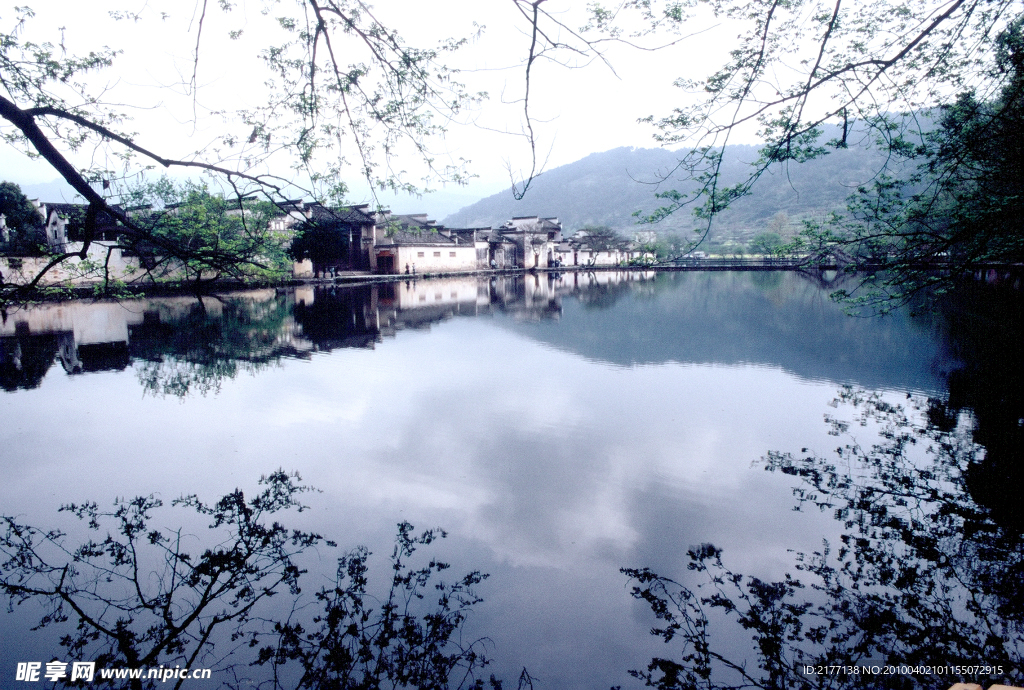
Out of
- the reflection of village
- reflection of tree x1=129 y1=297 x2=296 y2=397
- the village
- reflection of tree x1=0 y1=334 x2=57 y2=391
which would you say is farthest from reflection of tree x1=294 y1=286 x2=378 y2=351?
reflection of tree x1=0 y1=334 x2=57 y2=391

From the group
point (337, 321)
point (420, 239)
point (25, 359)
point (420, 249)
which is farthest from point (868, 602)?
point (420, 249)

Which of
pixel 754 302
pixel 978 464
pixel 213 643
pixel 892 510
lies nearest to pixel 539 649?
pixel 213 643

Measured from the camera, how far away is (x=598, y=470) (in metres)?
5.08

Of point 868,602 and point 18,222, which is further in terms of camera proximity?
point 18,222

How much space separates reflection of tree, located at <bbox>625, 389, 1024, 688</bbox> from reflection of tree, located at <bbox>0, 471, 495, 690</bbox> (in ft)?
4.13

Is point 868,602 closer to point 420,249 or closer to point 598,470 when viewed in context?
point 598,470

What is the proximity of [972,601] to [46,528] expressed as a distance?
6.34 m

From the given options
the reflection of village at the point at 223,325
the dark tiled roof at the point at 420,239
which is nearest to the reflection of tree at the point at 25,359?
the reflection of village at the point at 223,325

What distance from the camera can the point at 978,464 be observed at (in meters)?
5.11

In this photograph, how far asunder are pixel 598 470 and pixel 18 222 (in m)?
28.1

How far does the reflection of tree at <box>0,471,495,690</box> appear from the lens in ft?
9.08

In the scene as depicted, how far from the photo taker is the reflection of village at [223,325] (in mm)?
9906

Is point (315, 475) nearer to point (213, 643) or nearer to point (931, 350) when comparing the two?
point (213, 643)

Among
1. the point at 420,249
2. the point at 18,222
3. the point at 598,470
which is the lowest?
the point at 598,470
